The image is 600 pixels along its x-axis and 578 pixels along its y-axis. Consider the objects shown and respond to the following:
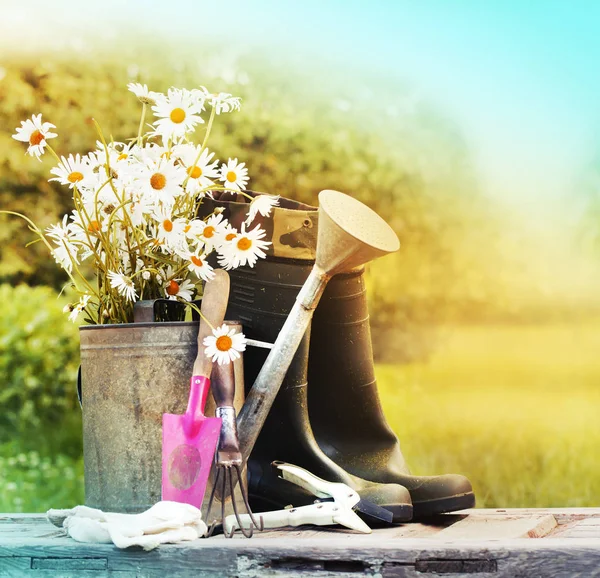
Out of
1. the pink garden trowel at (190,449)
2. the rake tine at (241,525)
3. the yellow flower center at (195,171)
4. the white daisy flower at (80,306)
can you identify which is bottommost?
the rake tine at (241,525)

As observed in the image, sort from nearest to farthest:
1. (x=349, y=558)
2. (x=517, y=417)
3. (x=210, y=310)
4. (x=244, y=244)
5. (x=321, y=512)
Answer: (x=349, y=558) < (x=321, y=512) < (x=210, y=310) < (x=244, y=244) < (x=517, y=417)

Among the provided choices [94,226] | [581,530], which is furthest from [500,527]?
[94,226]

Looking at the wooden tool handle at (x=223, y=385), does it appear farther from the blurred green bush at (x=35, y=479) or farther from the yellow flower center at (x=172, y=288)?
the blurred green bush at (x=35, y=479)

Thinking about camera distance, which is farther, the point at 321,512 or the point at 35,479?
the point at 35,479

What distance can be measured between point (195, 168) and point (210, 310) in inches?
11.9

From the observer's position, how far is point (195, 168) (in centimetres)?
189

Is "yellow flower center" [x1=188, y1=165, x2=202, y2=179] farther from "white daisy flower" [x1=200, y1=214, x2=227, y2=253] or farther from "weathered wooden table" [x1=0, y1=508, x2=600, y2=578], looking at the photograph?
"weathered wooden table" [x1=0, y1=508, x2=600, y2=578]

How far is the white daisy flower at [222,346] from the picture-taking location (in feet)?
5.59

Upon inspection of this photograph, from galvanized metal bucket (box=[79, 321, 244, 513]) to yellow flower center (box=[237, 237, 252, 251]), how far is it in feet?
0.65

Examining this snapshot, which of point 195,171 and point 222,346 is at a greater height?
point 195,171

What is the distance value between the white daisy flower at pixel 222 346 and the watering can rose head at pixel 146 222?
0.47ft

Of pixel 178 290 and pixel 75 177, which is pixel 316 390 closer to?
pixel 178 290

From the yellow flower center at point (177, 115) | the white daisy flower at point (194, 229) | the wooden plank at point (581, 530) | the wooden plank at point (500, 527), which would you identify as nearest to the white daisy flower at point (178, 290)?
the white daisy flower at point (194, 229)

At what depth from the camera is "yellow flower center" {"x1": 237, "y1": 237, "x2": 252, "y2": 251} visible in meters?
1.87
